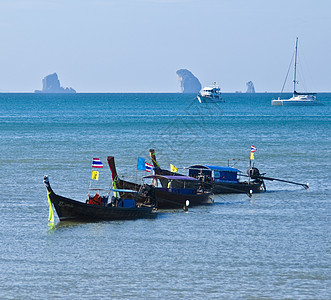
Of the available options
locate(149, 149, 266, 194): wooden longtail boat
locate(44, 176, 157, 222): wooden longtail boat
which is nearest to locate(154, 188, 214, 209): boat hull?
locate(44, 176, 157, 222): wooden longtail boat

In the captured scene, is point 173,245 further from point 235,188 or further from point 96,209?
point 235,188

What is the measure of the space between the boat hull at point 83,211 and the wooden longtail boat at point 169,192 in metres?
3.63

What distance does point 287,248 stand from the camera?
37.2 m

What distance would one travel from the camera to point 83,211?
43500mm

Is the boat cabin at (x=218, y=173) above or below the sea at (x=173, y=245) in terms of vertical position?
above

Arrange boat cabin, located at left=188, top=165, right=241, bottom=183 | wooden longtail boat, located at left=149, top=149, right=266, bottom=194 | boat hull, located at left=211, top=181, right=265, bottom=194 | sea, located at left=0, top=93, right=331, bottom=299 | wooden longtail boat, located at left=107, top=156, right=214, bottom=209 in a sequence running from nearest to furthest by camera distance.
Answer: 1. sea, located at left=0, top=93, right=331, bottom=299
2. wooden longtail boat, located at left=107, top=156, right=214, bottom=209
3. wooden longtail boat, located at left=149, top=149, right=266, bottom=194
4. boat hull, located at left=211, top=181, right=265, bottom=194
5. boat cabin, located at left=188, top=165, right=241, bottom=183

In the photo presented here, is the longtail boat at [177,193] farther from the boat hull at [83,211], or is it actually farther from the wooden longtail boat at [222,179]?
the boat hull at [83,211]

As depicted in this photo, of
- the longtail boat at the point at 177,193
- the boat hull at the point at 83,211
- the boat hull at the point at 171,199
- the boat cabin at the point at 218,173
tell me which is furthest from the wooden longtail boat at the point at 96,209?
the boat cabin at the point at 218,173

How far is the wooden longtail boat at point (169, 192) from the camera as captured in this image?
4816cm

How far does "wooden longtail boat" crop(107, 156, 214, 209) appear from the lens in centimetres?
4816

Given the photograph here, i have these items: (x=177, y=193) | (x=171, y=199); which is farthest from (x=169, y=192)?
(x=177, y=193)

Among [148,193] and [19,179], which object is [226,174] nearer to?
[148,193]

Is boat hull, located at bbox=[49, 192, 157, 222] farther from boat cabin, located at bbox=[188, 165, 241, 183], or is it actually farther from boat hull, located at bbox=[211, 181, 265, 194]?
boat cabin, located at bbox=[188, 165, 241, 183]

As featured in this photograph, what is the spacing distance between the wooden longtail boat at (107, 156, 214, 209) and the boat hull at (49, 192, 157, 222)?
3.63m
